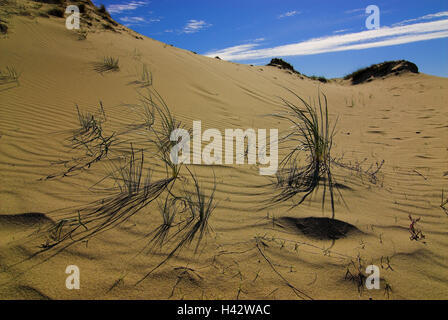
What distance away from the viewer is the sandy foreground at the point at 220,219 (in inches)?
53.7

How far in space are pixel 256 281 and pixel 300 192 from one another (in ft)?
3.71

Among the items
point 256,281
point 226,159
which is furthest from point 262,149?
point 256,281

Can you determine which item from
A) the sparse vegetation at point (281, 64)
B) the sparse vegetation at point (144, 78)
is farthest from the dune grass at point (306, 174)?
the sparse vegetation at point (281, 64)

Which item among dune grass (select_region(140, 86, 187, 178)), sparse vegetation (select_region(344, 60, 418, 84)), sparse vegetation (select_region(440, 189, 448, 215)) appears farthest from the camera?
sparse vegetation (select_region(344, 60, 418, 84))

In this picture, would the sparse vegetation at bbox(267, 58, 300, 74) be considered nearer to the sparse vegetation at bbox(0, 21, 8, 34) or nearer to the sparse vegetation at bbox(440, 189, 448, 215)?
the sparse vegetation at bbox(0, 21, 8, 34)

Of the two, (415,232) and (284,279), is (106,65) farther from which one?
(415,232)

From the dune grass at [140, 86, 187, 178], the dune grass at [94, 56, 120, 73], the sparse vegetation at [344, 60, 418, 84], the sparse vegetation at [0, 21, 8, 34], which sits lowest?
the dune grass at [140, 86, 187, 178]

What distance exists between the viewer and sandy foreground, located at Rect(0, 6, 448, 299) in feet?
4.48

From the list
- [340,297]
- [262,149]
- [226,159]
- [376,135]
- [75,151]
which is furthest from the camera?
[376,135]

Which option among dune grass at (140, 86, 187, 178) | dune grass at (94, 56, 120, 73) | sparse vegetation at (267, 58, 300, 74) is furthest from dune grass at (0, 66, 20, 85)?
sparse vegetation at (267, 58, 300, 74)

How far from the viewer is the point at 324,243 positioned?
168 centimetres

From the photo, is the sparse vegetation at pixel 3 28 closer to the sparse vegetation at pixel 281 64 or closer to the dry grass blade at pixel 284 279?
the dry grass blade at pixel 284 279

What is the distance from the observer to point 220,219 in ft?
6.30
